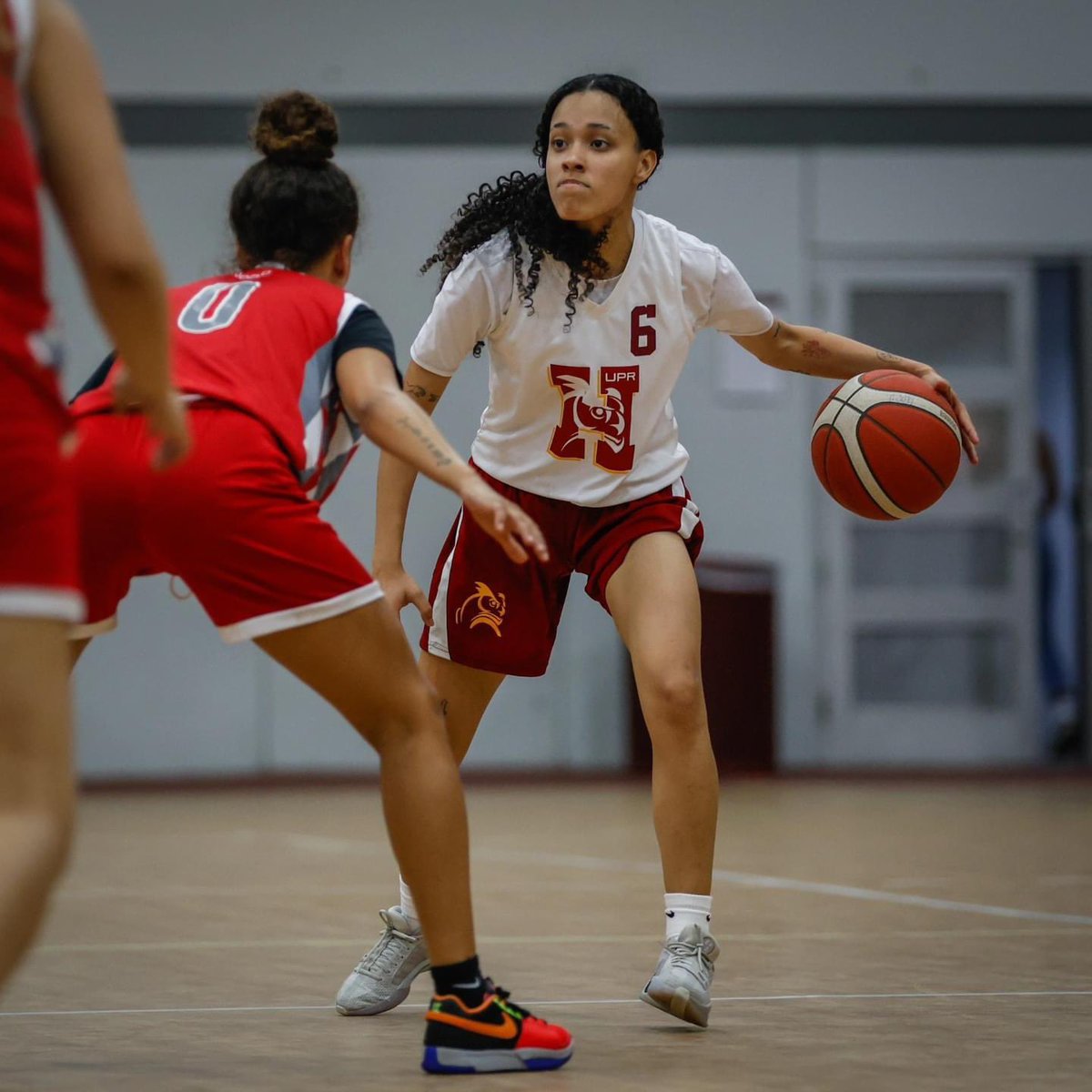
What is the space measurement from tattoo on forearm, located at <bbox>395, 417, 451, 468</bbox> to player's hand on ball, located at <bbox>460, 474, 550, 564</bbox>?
5 centimetres

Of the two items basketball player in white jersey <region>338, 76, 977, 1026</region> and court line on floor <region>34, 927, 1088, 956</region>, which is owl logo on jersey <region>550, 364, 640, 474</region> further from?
court line on floor <region>34, 927, 1088, 956</region>

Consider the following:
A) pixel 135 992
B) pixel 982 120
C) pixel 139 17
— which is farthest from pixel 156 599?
pixel 135 992

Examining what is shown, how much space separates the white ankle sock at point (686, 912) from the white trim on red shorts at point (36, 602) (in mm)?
1638

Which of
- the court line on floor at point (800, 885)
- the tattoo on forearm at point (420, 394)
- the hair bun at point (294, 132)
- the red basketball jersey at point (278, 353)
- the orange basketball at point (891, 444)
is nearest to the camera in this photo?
the red basketball jersey at point (278, 353)

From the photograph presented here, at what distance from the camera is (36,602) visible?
1781 mm

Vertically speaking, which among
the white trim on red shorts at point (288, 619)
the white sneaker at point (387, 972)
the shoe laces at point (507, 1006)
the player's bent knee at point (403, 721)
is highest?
the white trim on red shorts at point (288, 619)

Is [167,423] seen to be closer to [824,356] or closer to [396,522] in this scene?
[396,522]

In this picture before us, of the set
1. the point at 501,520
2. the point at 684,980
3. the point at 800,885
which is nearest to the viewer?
the point at 501,520

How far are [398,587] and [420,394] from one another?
52 cm

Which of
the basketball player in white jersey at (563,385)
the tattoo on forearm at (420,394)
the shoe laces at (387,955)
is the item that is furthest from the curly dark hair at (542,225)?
the shoe laces at (387,955)

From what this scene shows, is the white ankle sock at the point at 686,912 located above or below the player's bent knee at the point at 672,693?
below

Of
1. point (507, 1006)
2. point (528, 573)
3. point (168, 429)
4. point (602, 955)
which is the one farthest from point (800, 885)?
point (168, 429)

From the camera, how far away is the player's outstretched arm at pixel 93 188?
1.81 meters

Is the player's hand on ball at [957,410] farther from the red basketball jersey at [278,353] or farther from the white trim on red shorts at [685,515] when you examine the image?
the red basketball jersey at [278,353]
